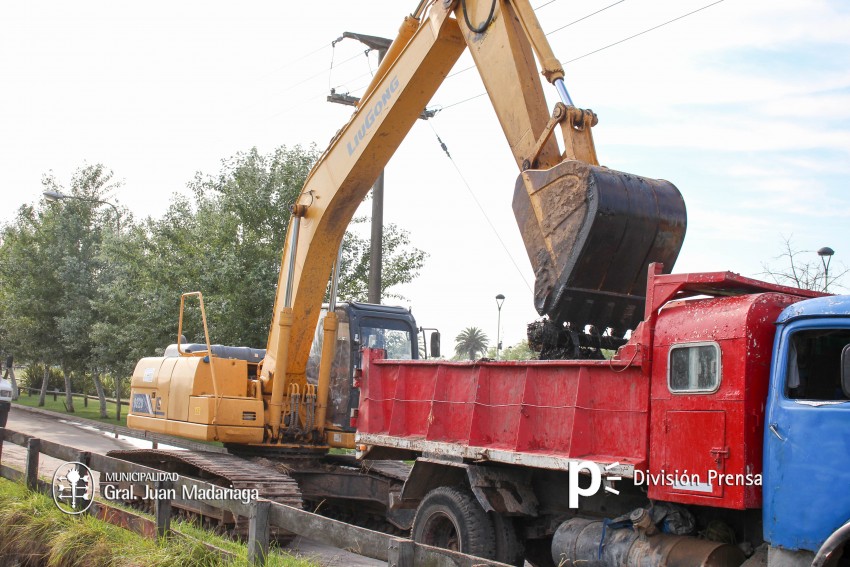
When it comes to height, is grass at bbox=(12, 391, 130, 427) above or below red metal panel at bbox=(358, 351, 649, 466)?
below

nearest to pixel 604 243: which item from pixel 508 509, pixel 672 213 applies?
pixel 672 213

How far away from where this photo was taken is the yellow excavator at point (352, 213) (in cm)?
759

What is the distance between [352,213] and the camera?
474 inches

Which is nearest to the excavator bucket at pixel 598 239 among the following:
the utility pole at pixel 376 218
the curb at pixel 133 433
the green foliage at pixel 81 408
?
the curb at pixel 133 433

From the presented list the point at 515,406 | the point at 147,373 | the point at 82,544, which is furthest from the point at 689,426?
the point at 147,373

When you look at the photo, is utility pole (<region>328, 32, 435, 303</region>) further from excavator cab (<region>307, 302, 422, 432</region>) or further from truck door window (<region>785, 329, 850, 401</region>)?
truck door window (<region>785, 329, 850, 401</region>)

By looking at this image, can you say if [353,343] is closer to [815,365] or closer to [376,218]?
[376,218]

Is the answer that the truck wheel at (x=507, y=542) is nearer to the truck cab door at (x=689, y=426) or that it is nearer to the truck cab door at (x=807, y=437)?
the truck cab door at (x=689, y=426)

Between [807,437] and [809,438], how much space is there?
1cm

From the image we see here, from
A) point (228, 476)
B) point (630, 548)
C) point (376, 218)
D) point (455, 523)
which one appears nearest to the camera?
point (630, 548)

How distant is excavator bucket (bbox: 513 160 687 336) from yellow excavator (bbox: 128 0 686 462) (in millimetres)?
12

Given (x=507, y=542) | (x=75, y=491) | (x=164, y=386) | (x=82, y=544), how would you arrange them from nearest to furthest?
(x=82, y=544) < (x=507, y=542) < (x=75, y=491) < (x=164, y=386)

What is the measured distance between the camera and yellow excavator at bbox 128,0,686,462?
759 centimetres

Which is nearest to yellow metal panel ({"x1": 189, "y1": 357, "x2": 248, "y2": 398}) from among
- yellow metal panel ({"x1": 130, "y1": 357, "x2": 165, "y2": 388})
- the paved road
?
yellow metal panel ({"x1": 130, "y1": 357, "x2": 165, "y2": 388})
